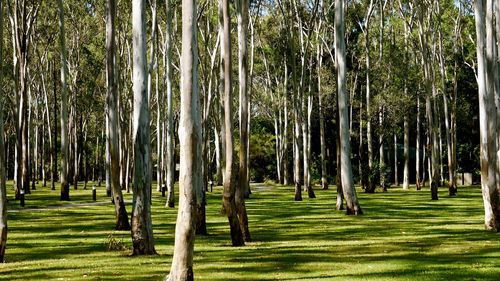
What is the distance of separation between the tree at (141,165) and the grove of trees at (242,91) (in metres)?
0.03

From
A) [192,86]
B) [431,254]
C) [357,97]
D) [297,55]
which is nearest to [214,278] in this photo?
[192,86]

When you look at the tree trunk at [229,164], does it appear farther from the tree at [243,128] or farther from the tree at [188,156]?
the tree at [188,156]

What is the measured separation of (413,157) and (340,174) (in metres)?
48.9

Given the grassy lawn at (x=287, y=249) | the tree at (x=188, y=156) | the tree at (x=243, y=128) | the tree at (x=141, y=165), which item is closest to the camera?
the tree at (x=188, y=156)

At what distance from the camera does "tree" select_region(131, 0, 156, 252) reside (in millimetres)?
16203

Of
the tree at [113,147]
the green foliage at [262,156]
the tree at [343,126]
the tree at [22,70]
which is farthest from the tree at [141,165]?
the green foliage at [262,156]

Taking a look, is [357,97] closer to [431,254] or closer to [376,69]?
[376,69]

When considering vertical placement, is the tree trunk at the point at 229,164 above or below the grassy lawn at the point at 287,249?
above

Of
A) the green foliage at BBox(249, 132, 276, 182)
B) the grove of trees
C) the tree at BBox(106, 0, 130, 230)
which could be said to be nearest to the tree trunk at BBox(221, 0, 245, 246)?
the grove of trees

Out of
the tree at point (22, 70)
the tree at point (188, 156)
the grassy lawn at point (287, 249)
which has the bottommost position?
the grassy lawn at point (287, 249)

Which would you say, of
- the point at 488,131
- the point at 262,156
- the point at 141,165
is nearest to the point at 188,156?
the point at 141,165

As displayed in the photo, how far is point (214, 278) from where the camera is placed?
12680 millimetres

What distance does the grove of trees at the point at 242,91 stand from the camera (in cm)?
1681

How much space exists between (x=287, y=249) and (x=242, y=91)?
488 cm
